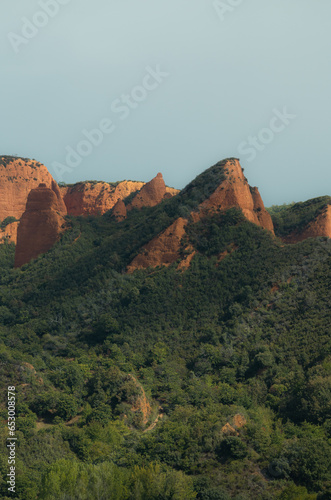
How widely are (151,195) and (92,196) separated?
936 centimetres

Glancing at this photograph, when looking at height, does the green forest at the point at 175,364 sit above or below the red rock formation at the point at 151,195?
below

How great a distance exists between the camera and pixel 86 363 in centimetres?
5009

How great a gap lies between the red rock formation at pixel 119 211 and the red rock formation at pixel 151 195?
2345mm

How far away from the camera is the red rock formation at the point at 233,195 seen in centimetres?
6362

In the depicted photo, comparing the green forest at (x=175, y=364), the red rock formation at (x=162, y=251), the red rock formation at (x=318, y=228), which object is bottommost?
the green forest at (x=175, y=364)

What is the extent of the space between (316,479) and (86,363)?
2313 cm

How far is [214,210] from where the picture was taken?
63.6 metres

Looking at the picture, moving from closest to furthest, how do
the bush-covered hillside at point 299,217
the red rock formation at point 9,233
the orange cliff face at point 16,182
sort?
1. the bush-covered hillside at point 299,217
2. the red rock formation at point 9,233
3. the orange cliff face at point 16,182

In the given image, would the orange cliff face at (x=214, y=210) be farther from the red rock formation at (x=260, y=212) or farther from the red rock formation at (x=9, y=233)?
the red rock formation at (x=9, y=233)

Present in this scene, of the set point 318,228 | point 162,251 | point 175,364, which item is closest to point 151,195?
point 318,228

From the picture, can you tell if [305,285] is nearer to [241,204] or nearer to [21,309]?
[241,204]

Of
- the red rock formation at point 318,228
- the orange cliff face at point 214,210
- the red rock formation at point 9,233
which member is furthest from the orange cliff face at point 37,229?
the red rock formation at point 318,228

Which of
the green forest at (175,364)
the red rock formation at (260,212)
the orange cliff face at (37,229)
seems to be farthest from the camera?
the orange cliff face at (37,229)

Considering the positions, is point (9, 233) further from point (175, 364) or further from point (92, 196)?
point (175, 364)
